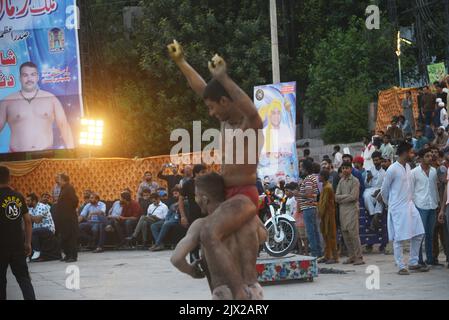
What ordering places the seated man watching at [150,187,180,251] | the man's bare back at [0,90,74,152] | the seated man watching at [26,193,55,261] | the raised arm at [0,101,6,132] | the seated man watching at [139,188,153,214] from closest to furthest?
the seated man watching at [26,193,55,261], the seated man watching at [150,187,180,251], the seated man watching at [139,188,153,214], the man's bare back at [0,90,74,152], the raised arm at [0,101,6,132]

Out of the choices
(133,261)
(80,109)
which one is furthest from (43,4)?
(133,261)

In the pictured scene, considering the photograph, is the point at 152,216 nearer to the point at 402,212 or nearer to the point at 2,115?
the point at 2,115

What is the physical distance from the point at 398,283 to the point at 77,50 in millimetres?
14738

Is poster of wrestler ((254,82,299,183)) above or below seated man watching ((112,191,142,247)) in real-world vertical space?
above

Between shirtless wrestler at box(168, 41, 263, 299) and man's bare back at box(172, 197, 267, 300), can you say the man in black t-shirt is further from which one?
shirtless wrestler at box(168, 41, 263, 299)

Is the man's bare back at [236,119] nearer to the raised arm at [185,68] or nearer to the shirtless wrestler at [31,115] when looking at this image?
the raised arm at [185,68]

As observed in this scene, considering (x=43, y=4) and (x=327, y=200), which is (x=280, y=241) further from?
(x=43, y=4)

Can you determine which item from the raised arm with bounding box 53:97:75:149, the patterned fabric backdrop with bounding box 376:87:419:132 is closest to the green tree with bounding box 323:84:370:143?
the patterned fabric backdrop with bounding box 376:87:419:132

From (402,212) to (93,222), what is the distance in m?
9.20

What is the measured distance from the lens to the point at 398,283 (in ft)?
37.2

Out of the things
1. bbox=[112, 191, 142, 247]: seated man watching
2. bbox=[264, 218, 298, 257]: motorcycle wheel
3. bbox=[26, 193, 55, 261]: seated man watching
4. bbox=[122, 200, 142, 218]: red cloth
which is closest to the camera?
bbox=[264, 218, 298, 257]: motorcycle wheel

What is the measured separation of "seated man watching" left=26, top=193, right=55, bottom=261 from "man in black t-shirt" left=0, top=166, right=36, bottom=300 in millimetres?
8094

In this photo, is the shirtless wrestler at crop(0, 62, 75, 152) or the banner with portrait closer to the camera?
the shirtless wrestler at crop(0, 62, 75, 152)

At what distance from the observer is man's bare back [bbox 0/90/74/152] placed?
78.2ft
